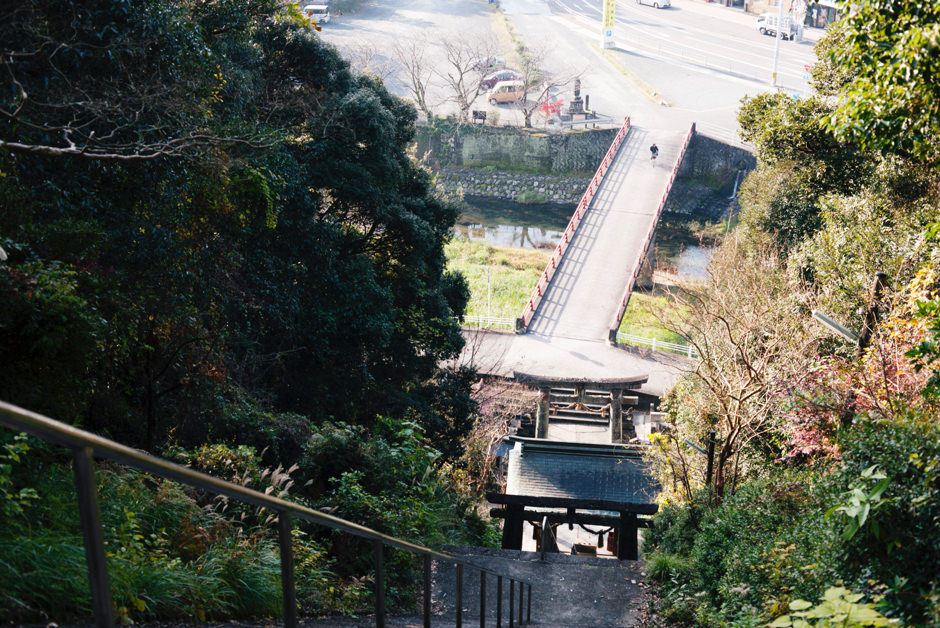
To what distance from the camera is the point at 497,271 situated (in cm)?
3300

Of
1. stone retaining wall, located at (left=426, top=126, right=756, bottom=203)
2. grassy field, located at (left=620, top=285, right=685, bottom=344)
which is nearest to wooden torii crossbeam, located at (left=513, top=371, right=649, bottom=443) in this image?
grassy field, located at (left=620, top=285, right=685, bottom=344)

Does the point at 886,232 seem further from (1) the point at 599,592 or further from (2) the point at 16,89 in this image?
(2) the point at 16,89

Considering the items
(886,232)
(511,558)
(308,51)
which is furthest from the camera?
(308,51)

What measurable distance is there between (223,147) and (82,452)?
895 centimetres

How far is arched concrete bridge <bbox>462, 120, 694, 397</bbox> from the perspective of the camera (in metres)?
22.7

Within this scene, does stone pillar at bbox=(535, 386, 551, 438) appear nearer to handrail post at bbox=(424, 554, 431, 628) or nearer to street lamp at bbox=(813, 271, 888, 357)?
street lamp at bbox=(813, 271, 888, 357)

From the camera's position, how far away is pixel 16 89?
7992mm

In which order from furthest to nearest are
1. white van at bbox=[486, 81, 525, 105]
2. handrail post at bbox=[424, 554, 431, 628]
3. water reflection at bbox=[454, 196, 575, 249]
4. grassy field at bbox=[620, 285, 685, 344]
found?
white van at bbox=[486, 81, 525, 105]
water reflection at bbox=[454, 196, 575, 249]
grassy field at bbox=[620, 285, 685, 344]
handrail post at bbox=[424, 554, 431, 628]

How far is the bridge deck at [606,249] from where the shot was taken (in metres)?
25.0

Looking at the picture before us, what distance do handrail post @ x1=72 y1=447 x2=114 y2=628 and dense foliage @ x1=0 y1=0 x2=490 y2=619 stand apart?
0.73 m

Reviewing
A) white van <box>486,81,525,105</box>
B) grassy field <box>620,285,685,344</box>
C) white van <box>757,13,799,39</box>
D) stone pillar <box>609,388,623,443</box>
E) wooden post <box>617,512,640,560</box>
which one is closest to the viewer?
wooden post <box>617,512,640,560</box>

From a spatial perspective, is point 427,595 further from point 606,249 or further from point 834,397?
point 606,249

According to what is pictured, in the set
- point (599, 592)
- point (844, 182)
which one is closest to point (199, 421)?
point (599, 592)

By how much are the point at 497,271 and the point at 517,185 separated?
10.5 meters
